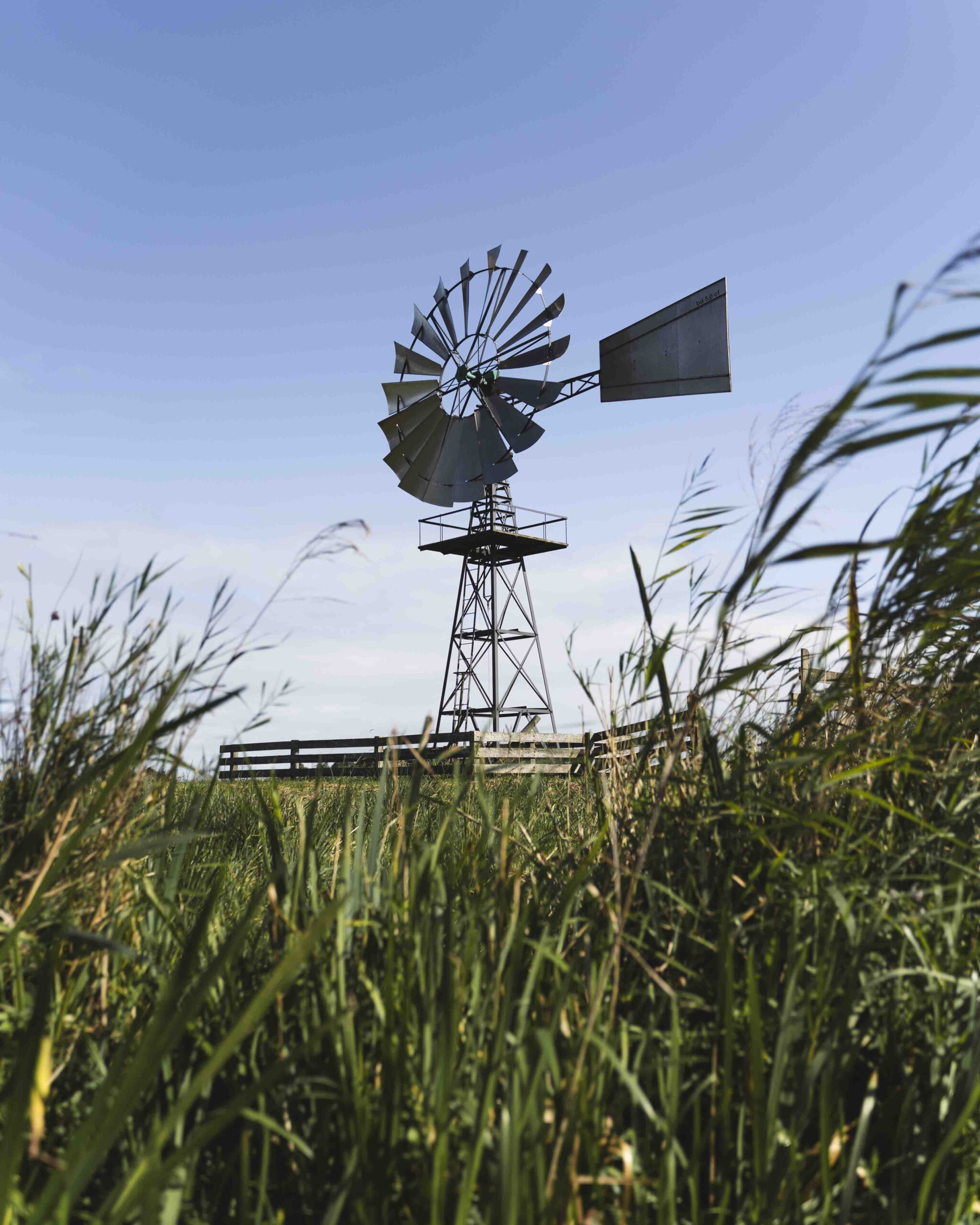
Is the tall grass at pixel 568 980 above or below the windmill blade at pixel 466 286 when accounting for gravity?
below

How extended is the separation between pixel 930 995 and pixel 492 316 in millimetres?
17785

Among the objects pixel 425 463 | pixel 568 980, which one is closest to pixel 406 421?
pixel 425 463

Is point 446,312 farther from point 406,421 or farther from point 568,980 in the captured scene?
point 568,980

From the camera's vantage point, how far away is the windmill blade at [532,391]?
54.2 ft

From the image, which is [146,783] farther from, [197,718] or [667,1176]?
[667,1176]

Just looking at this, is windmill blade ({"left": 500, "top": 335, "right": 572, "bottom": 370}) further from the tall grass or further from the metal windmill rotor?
the tall grass

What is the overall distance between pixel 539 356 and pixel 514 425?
160 cm

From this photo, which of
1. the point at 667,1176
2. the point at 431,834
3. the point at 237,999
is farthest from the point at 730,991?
the point at 431,834

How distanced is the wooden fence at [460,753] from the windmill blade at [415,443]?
16.8 ft

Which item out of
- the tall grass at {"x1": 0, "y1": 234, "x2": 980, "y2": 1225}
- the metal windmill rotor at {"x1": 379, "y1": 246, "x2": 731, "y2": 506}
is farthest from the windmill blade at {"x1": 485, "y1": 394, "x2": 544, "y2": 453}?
the tall grass at {"x1": 0, "y1": 234, "x2": 980, "y2": 1225}

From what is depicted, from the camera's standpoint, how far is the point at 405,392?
703 inches

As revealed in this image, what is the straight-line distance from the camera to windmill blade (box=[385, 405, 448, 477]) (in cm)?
1738

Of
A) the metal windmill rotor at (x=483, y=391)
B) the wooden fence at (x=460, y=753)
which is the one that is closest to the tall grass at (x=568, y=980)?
the wooden fence at (x=460, y=753)

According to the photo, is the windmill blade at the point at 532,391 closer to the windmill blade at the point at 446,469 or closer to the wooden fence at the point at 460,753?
the windmill blade at the point at 446,469
